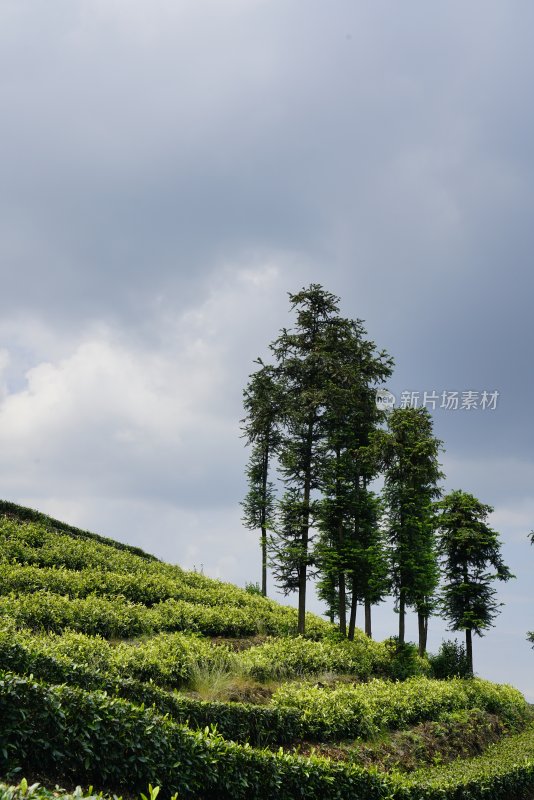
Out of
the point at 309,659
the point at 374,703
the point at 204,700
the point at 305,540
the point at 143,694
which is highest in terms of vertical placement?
the point at 305,540

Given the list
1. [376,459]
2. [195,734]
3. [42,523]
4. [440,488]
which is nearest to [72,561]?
[42,523]

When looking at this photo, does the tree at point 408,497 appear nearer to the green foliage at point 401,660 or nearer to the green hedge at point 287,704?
the green foliage at point 401,660

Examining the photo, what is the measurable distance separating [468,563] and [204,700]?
2361cm

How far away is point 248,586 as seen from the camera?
124 feet

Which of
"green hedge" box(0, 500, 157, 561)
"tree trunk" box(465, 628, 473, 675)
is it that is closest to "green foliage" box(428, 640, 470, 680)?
"tree trunk" box(465, 628, 473, 675)

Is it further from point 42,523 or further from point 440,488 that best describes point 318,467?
point 42,523

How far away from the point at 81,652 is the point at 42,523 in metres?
17.4

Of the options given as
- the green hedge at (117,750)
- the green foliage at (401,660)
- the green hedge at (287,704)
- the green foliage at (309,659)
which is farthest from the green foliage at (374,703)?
the green hedge at (117,750)

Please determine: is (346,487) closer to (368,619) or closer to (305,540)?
(305,540)

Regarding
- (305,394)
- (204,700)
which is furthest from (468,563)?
(204,700)

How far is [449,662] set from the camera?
28.6m

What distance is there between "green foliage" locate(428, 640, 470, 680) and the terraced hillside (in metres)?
0.80

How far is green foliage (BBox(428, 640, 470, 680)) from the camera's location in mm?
28156

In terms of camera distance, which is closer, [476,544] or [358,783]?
[358,783]
